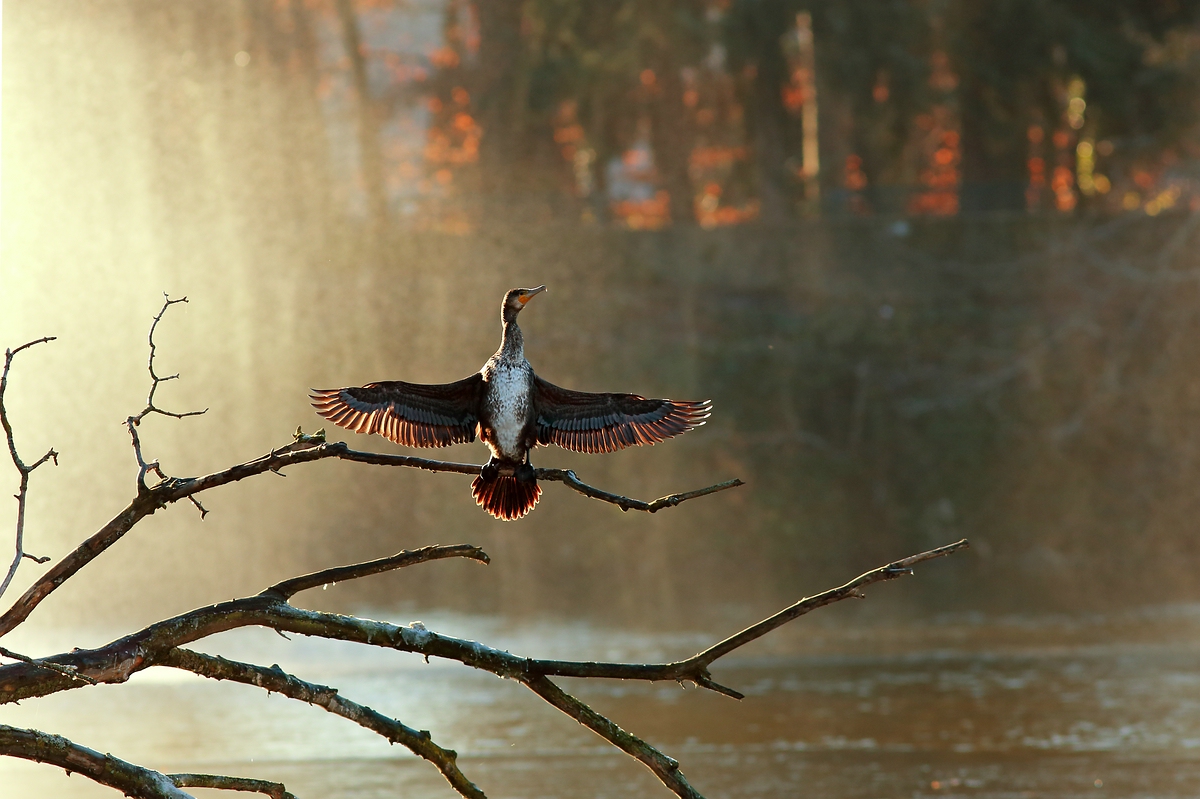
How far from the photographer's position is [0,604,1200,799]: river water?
10.3 metres

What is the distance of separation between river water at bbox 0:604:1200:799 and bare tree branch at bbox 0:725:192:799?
5860 mm

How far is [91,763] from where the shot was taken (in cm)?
421

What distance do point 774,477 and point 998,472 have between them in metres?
3.19

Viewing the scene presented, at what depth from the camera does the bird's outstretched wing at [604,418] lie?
506 centimetres

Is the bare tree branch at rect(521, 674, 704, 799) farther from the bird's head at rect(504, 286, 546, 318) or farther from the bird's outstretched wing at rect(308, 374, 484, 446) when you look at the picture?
the bird's head at rect(504, 286, 546, 318)

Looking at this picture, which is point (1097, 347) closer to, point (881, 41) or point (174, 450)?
point (881, 41)

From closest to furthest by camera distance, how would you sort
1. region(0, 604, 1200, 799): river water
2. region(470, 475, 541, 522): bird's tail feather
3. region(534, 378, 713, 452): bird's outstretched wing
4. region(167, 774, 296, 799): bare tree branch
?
region(167, 774, 296, 799): bare tree branch, region(470, 475, 541, 522): bird's tail feather, region(534, 378, 713, 452): bird's outstretched wing, region(0, 604, 1200, 799): river water

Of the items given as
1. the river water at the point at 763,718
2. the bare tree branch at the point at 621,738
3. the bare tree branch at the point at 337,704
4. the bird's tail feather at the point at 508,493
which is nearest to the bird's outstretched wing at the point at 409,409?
the bird's tail feather at the point at 508,493

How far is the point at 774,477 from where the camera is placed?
20.8 metres

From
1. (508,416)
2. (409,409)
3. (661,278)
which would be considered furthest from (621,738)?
(661,278)

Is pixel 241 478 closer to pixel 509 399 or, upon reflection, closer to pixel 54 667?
pixel 54 667

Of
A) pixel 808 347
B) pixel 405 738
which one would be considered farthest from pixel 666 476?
pixel 405 738

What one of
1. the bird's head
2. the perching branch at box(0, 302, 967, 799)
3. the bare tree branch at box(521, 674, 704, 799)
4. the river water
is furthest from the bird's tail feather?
the river water

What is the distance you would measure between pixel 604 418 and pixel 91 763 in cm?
202
